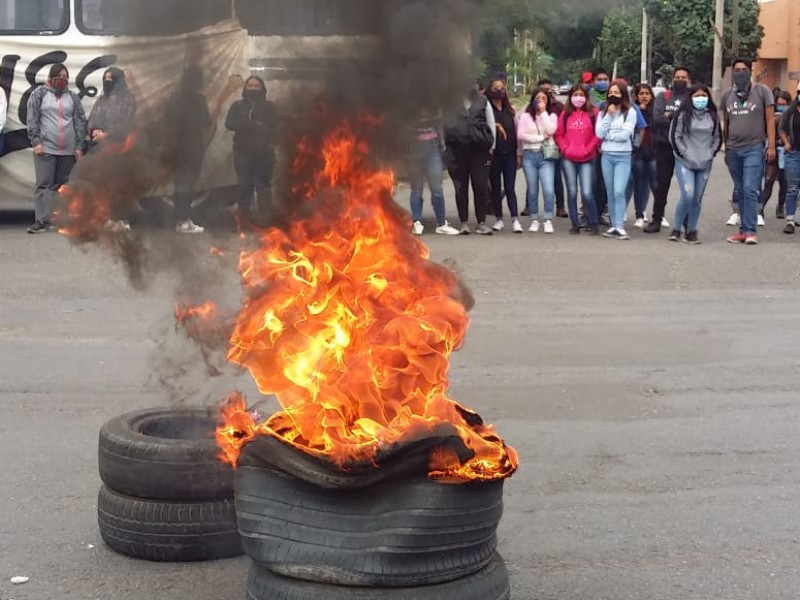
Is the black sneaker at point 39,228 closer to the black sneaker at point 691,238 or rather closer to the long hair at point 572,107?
the long hair at point 572,107

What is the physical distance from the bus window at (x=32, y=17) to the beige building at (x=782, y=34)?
121ft

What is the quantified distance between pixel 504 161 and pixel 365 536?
10839 mm

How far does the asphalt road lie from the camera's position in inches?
183

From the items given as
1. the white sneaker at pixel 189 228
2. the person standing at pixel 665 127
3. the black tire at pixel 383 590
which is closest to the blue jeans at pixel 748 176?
the person standing at pixel 665 127

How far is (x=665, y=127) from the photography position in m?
13.8

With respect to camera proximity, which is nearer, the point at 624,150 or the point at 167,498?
the point at 167,498

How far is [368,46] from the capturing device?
4348mm

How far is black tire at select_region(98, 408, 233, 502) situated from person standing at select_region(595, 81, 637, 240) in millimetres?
9728

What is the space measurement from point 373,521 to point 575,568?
4.31ft

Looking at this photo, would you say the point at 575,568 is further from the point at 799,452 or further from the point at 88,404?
the point at 88,404

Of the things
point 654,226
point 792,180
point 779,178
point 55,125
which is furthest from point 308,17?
point 779,178

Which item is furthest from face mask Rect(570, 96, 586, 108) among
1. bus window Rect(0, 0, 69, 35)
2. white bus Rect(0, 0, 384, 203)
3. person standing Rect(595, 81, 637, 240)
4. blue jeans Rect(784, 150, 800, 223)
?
white bus Rect(0, 0, 384, 203)

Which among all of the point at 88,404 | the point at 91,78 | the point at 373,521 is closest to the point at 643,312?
the point at 88,404

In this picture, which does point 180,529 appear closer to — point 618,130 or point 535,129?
point 618,130
